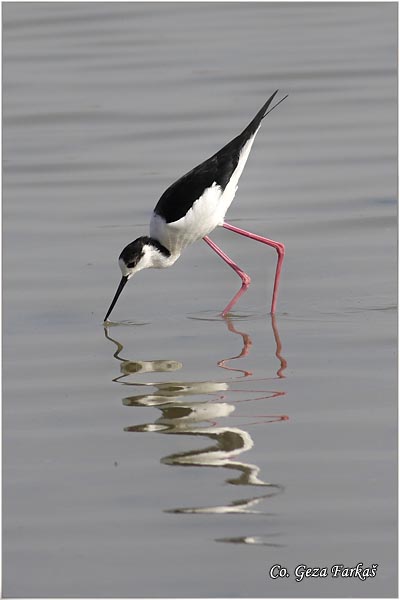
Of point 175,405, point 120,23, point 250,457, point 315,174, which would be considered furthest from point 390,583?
point 120,23

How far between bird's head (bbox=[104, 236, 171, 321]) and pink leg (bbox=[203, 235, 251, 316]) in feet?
1.10

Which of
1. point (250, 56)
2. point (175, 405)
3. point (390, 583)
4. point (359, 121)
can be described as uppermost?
point (250, 56)

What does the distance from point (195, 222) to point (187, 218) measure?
7 cm

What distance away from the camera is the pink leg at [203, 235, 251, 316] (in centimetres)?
617

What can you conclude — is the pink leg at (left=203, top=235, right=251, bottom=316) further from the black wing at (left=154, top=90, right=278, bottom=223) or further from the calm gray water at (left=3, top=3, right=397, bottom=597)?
the black wing at (left=154, top=90, right=278, bottom=223)

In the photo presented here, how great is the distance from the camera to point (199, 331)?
581cm

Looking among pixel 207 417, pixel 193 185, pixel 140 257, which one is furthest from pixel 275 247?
pixel 207 417

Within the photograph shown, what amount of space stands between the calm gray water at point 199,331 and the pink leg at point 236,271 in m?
0.06

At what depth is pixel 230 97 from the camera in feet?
32.6

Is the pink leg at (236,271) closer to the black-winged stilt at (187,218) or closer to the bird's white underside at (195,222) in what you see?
the black-winged stilt at (187,218)

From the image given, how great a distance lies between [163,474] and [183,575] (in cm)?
67

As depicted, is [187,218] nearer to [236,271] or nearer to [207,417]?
[236,271]

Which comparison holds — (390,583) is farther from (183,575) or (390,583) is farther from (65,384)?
(65,384)

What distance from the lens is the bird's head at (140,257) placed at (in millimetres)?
6234
